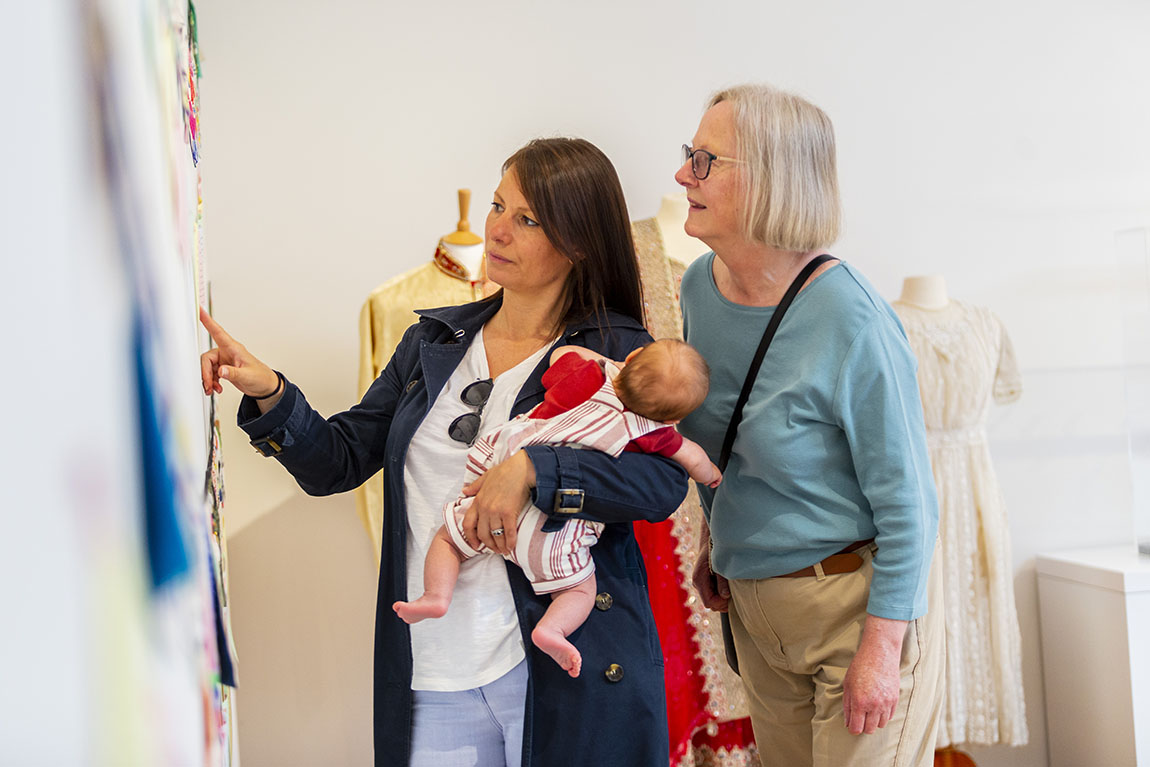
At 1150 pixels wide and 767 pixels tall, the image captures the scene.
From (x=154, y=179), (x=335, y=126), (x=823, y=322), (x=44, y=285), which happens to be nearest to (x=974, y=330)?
(x=823, y=322)

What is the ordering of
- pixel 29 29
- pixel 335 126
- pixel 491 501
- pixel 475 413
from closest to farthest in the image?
pixel 29 29 < pixel 491 501 < pixel 475 413 < pixel 335 126

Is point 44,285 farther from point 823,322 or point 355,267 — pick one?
point 355,267

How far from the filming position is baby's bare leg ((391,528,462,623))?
51.9 inches

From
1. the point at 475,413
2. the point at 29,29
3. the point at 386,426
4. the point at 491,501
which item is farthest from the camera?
the point at 386,426

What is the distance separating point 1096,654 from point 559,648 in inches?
110

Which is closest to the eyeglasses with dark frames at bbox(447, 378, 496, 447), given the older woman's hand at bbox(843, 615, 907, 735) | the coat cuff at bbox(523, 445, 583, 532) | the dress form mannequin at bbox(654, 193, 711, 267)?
the coat cuff at bbox(523, 445, 583, 532)

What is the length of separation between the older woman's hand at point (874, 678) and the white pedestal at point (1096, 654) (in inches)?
85.5

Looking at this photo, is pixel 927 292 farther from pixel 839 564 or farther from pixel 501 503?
pixel 501 503

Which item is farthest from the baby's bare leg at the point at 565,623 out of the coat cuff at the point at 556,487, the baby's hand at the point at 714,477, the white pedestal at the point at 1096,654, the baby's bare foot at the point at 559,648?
the white pedestal at the point at 1096,654

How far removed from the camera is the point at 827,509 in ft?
4.88

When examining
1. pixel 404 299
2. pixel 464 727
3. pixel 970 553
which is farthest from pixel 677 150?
pixel 464 727

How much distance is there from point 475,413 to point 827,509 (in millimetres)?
571

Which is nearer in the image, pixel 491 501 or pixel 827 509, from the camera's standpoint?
pixel 491 501

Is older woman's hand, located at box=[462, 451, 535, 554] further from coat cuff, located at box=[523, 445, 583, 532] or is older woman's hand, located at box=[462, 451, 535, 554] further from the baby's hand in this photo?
the baby's hand
